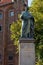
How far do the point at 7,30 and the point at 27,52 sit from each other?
35.1 meters

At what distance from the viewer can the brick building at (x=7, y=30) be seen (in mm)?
→ 47188

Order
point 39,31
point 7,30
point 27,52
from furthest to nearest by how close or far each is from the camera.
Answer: point 7,30
point 39,31
point 27,52

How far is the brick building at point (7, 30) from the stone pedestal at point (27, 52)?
32.0 meters

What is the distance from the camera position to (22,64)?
14.0 metres

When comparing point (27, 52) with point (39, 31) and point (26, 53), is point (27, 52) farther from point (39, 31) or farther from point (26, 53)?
point (39, 31)

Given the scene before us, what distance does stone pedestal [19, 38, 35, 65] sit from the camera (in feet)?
46.1

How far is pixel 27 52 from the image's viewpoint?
46.3ft

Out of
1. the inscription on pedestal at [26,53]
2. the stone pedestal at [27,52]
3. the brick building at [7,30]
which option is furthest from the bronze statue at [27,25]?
the brick building at [7,30]

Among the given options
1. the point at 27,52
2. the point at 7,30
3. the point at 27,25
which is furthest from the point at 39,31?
the point at 7,30

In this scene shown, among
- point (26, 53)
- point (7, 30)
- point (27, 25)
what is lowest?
point (7, 30)

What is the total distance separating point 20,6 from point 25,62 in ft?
114

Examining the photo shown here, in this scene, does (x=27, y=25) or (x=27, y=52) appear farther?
(x=27, y=25)

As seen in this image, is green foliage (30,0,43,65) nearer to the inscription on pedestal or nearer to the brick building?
the inscription on pedestal

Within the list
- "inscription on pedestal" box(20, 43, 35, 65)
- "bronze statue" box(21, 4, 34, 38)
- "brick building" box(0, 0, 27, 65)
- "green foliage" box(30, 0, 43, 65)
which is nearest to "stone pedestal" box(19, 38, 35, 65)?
"inscription on pedestal" box(20, 43, 35, 65)
